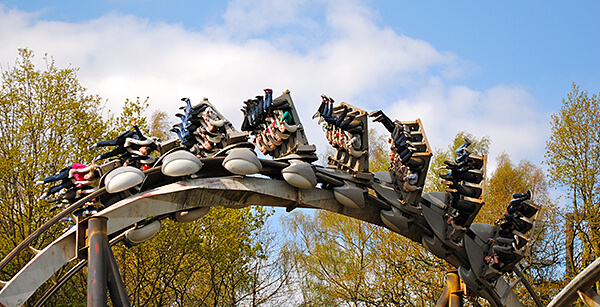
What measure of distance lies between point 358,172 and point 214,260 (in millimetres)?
11808

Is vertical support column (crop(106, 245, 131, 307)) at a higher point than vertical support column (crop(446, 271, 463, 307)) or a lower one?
lower

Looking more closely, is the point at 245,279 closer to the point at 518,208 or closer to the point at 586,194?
the point at 586,194

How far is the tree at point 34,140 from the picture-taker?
51.8 feet

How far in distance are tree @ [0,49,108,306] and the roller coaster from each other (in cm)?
770

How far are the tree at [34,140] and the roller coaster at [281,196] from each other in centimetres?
770

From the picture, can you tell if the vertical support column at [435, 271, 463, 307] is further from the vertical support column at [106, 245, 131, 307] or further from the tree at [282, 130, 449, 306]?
the tree at [282, 130, 449, 306]

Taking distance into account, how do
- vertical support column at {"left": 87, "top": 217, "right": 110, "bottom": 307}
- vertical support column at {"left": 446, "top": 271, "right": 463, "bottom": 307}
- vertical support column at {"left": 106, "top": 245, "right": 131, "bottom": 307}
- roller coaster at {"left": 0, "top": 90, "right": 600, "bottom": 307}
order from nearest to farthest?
vertical support column at {"left": 87, "top": 217, "right": 110, "bottom": 307} < vertical support column at {"left": 106, "top": 245, "right": 131, "bottom": 307} < roller coaster at {"left": 0, "top": 90, "right": 600, "bottom": 307} < vertical support column at {"left": 446, "top": 271, "right": 463, "bottom": 307}

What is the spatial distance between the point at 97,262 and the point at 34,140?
1068 cm

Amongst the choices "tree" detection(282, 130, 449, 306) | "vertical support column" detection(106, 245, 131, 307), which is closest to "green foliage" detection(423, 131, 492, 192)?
"tree" detection(282, 130, 449, 306)

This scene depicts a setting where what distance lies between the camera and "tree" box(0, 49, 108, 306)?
15781 mm

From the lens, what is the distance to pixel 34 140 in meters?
16.4

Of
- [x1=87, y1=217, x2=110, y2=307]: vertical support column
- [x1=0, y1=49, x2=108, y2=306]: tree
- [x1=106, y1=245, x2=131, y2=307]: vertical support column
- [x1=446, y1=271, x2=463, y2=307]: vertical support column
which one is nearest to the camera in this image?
[x1=87, y1=217, x2=110, y2=307]: vertical support column

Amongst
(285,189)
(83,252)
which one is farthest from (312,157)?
(83,252)

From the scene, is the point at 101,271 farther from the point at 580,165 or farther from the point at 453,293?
the point at 580,165
